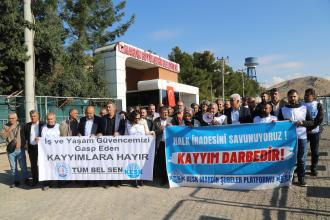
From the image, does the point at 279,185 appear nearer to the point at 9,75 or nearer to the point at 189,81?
the point at 9,75

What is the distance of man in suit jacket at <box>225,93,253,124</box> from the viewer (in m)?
7.79

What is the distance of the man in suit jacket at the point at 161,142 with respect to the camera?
782 cm

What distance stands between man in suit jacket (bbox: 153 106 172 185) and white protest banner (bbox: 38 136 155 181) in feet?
0.77

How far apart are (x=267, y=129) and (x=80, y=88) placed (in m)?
16.0

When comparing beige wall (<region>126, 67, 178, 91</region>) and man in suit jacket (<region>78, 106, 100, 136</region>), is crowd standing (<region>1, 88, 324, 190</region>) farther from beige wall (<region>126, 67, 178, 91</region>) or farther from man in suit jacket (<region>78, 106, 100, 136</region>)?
beige wall (<region>126, 67, 178, 91</region>)

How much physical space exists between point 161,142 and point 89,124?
165 centimetres

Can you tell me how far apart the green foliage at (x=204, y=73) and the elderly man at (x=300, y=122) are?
39.8m

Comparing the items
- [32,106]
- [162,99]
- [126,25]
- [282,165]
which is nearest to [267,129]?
[282,165]

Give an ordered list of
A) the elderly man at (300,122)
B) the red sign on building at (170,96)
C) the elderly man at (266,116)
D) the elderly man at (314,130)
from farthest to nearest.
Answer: the red sign on building at (170,96)
the elderly man at (314,130)
the elderly man at (266,116)
the elderly man at (300,122)

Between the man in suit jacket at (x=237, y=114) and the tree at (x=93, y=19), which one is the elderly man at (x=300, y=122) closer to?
the man in suit jacket at (x=237, y=114)

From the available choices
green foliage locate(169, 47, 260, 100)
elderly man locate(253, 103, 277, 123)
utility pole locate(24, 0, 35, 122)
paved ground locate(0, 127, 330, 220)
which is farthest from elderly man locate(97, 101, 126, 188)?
green foliage locate(169, 47, 260, 100)

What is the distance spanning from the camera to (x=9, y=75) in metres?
18.1

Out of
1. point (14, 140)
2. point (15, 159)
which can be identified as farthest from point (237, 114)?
point (15, 159)

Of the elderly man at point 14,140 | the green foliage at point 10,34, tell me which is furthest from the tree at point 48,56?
the elderly man at point 14,140
